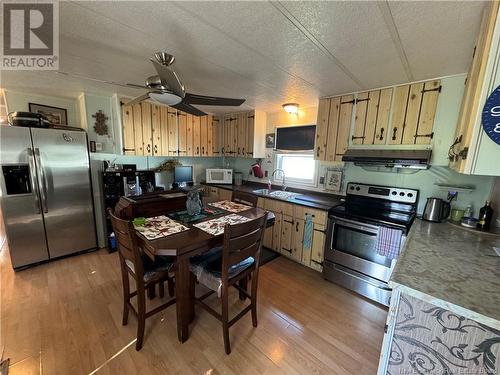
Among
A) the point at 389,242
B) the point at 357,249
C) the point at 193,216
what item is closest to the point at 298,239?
the point at 357,249

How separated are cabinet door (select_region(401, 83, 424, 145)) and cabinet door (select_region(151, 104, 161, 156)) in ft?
11.3

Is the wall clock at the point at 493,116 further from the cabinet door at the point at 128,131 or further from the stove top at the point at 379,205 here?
the cabinet door at the point at 128,131

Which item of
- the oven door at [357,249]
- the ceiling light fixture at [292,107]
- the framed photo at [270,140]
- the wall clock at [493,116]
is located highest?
the ceiling light fixture at [292,107]

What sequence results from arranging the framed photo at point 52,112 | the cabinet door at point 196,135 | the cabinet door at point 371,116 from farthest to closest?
the cabinet door at point 196,135 → the framed photo at point 52,112 → the cabinet door at point 371,116

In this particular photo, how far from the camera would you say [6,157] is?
2322 mm

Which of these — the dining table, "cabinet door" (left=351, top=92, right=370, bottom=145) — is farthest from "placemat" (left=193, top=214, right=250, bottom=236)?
"cabinet door" (left=351, top=92, right=370, bottom=145)

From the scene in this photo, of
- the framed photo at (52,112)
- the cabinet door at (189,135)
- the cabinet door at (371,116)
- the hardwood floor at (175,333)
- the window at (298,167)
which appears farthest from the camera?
the cabinet door at (189,135)

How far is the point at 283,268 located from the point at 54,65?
331 cm

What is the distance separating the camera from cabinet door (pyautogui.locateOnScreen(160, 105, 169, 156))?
3438 millimetres

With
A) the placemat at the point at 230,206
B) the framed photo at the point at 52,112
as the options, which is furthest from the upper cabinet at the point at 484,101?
the framed photo at the point at 52,112

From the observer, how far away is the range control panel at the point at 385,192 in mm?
2326

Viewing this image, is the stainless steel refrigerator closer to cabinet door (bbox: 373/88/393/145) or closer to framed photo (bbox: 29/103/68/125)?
framed photo (bbox: 29/103/68/125)

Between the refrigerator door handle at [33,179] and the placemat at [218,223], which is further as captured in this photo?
the refrigerator door handle at [33,179]

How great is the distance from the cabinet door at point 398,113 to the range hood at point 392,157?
0.17 metres
